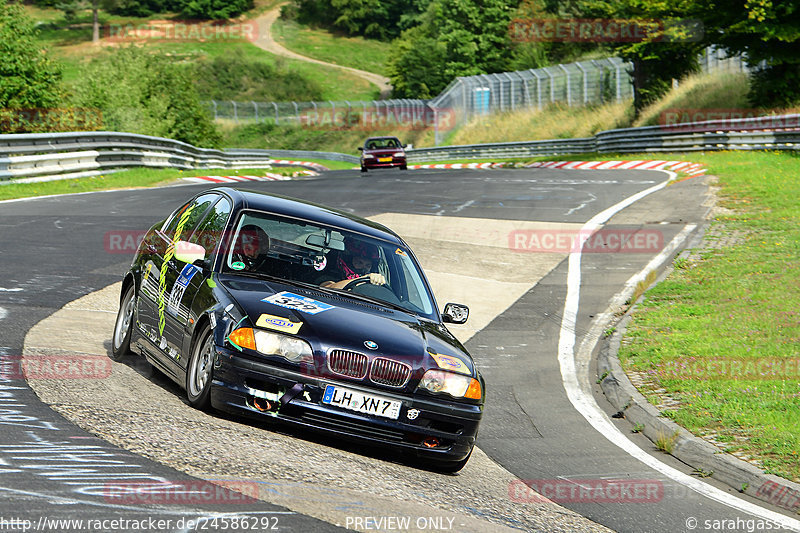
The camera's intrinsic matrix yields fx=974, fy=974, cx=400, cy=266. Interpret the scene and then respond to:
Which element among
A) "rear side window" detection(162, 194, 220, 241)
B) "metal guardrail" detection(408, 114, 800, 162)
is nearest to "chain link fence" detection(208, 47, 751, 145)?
"metal guardrail" detection(408, 114, 800, 162)

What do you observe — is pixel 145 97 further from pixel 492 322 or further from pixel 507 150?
pixel 492 322

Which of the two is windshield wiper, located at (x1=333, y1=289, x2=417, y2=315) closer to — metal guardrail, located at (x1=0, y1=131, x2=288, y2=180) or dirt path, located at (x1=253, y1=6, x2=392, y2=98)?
metal guardrail, located at (x1=0, y1=131, x2=288, y2=180)

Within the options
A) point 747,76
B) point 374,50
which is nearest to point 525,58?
point 747,76

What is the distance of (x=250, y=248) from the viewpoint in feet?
24.0

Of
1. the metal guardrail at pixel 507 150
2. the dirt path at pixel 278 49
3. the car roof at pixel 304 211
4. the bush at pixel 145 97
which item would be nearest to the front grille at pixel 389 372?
the car roof at pixel 304 211

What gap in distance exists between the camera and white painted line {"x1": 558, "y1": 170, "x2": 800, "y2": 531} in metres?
6.47

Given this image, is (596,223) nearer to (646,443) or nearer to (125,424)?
(646,443)

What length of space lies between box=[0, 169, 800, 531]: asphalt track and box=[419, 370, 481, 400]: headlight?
775 mm

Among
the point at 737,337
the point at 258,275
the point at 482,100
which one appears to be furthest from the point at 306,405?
the point at 482,100

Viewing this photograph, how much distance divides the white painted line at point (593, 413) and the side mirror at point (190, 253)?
367 centimetres

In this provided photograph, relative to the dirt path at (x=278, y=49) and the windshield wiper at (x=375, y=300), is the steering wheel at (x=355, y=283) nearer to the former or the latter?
the windshield wiper at (x=375, y=300)

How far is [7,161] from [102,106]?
13165 mm

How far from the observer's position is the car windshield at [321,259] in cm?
726

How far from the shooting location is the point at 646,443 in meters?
8.11
